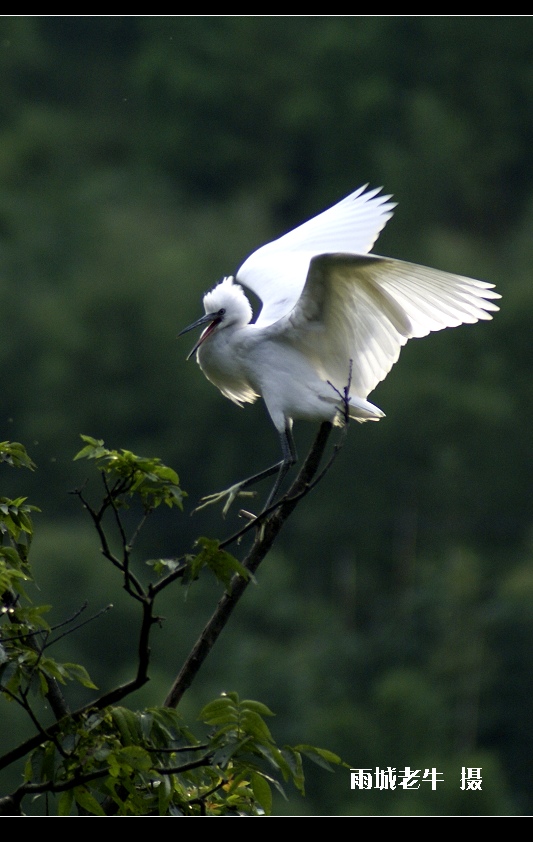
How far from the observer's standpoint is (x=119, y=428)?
36.0 m

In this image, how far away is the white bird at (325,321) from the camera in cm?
508

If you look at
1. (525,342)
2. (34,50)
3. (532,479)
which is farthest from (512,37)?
(532,479)

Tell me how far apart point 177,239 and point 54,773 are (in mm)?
41073

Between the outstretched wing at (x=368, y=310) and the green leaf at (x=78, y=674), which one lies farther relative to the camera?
the outstretched wing at (x=368, y=310)

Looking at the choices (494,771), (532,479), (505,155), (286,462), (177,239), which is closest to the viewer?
(286,462)

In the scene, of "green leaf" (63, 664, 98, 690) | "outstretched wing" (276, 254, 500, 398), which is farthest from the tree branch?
"outstretched wing" (276, 254, 500, 398)

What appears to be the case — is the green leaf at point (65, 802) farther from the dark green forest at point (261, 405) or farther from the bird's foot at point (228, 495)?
the dark green forest at point (261, 405)

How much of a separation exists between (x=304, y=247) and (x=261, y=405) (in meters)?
31.0

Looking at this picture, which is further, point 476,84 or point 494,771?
point 476,84

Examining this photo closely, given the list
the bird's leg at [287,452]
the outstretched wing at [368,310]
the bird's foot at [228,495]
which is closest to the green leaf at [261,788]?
the bird's foot at [228,495]

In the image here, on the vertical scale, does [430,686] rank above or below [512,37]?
below

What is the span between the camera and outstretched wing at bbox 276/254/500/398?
5020 mm

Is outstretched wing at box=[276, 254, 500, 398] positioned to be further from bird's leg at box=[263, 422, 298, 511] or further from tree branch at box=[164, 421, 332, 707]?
tree branch at box=[164, 421, 332, 707]

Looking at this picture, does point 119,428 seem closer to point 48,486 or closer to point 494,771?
point 48,486
